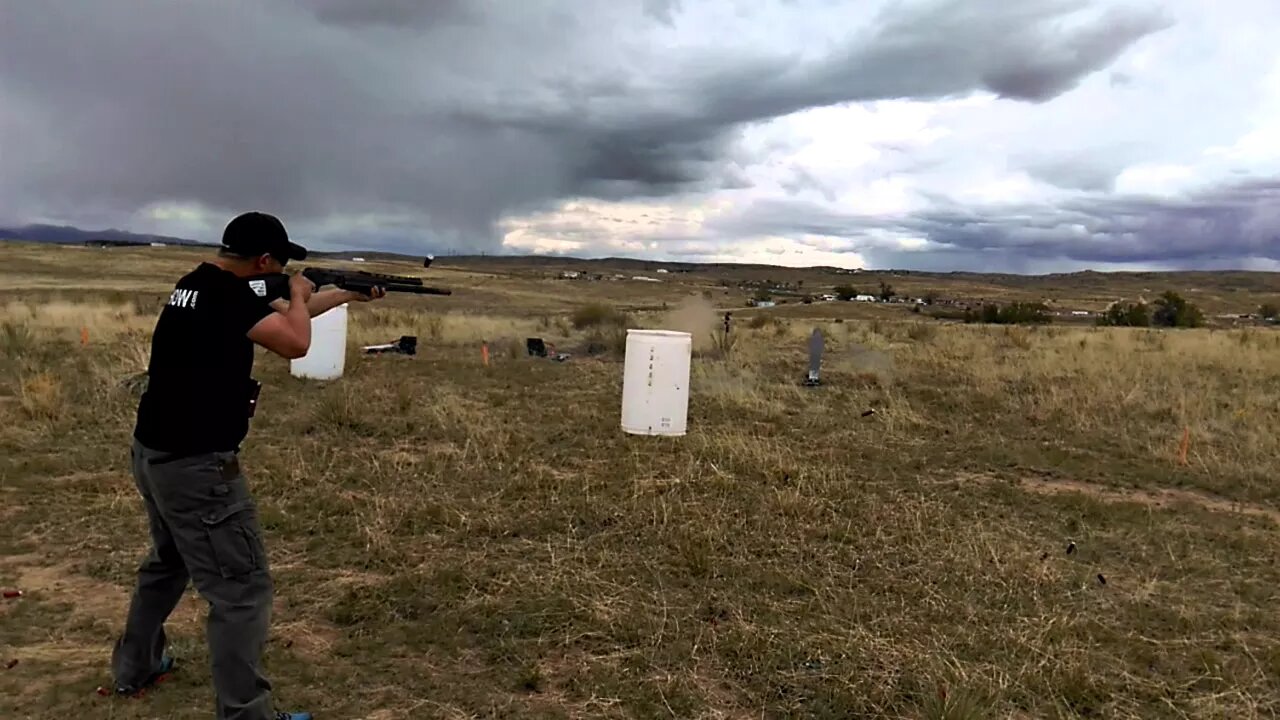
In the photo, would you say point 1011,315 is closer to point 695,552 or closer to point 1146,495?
point 1146,495

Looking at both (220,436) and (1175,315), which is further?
(1175,315)

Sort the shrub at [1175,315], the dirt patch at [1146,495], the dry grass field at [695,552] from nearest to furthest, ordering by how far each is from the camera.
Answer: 1. the dry grass field at [695,552]
2. the dirt patch at [1146,495]
3. the shrub at [1175,315]

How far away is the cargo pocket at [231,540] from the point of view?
305cm

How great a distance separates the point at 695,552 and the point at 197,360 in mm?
3238

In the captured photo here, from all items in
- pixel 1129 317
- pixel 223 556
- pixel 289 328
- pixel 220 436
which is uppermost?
pixel 289 328

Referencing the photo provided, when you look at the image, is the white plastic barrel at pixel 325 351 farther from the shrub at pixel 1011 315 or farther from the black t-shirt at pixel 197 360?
the shrub at pixel 1011 315

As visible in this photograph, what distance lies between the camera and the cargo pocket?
3.05 m

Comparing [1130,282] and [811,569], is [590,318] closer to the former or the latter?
[811,569]

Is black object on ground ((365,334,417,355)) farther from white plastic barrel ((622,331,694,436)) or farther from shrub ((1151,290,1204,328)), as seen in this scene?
shrub ((1151,290,1204,328))

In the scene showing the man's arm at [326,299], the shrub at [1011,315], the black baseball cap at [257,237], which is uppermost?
the black baseball cap at [257,237]

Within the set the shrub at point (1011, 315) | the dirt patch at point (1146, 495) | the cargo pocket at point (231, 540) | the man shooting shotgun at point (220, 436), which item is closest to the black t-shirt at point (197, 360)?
the man shooting shotgun at point (220, 436)

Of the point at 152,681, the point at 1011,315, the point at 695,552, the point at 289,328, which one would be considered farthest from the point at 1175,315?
the point at 152,681

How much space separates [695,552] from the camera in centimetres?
536

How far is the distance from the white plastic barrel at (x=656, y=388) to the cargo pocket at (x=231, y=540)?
6.01 meters
